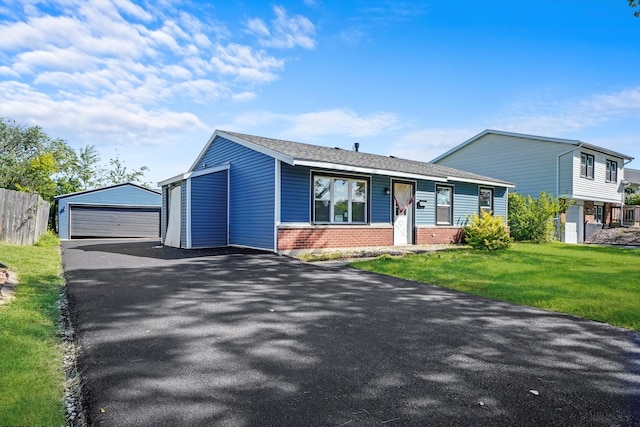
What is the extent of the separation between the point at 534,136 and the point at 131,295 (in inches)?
942

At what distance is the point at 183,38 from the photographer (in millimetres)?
11031

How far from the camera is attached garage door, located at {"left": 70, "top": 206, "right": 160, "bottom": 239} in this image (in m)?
22.7

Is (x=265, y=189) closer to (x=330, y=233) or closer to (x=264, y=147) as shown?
(x=264, y=147)

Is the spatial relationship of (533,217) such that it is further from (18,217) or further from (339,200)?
(18,217)

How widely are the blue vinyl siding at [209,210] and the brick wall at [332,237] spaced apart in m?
3.82

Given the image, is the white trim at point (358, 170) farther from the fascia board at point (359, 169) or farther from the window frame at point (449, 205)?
the window frame at point (449, 205)

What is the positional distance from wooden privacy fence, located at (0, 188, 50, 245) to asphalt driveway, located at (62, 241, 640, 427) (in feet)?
29.8

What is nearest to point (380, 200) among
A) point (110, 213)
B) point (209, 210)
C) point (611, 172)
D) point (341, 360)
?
point (209, 210)

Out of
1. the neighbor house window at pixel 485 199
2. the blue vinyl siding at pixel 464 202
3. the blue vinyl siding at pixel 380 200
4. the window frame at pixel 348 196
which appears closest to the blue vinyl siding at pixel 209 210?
the window frame at pixel 348 196

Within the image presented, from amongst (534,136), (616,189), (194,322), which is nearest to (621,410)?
(194,322)

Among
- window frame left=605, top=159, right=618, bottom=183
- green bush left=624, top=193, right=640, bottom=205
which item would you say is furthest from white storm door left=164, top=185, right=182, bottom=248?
green bush left=624, top=193, right=640, bottom=205

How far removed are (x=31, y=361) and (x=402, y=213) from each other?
519 inches

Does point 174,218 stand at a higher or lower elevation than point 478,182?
lower

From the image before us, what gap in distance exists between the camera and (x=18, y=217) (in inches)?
508
